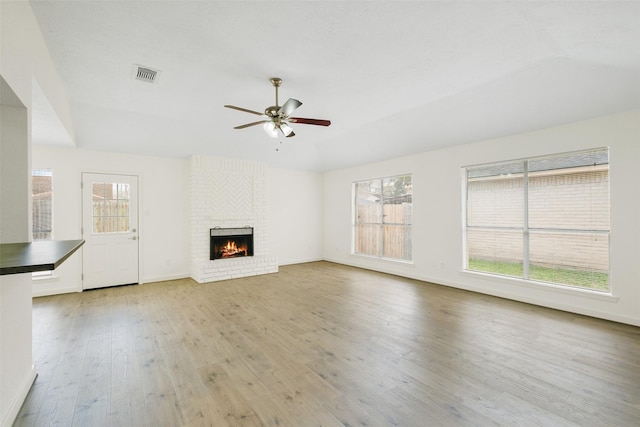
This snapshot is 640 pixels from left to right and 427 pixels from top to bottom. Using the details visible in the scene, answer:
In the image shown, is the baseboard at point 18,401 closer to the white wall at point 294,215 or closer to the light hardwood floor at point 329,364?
the light hardwood floor at point 329,364

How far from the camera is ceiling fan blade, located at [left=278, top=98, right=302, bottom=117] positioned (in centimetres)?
293

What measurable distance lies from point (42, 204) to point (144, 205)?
4.87ft

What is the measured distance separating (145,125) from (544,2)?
17.6 ft

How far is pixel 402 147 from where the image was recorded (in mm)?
5684

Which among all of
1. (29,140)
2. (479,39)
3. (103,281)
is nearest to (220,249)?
(103,281)

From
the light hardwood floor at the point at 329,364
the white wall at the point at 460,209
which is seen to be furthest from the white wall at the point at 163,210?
the light hardwood floor at the point at 329,364

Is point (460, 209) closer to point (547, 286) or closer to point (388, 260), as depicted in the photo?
point (547, 286)

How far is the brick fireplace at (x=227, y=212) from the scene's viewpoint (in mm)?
5875

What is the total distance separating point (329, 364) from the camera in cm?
255

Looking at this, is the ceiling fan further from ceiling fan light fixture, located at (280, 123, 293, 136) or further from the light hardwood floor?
the light hardwood floor

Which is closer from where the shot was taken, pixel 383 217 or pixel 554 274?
pixel 554 274

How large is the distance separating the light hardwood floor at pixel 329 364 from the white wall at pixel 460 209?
1.00 ft

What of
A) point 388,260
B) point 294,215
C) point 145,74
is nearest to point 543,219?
point 388,260

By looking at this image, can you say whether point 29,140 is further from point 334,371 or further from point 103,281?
point 103,281
